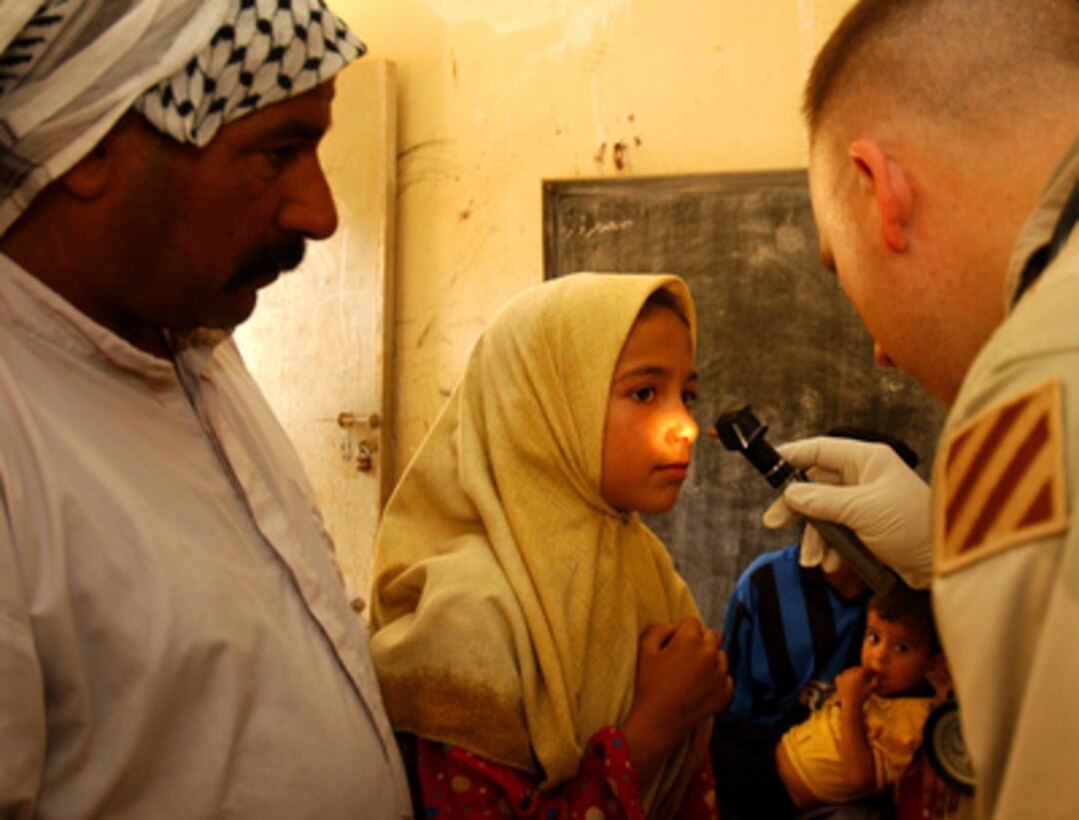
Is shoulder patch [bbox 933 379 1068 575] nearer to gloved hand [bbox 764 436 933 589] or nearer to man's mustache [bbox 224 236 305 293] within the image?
man's mustache [bbox 224 236 305 293]

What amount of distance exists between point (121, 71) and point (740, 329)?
265 centimetres

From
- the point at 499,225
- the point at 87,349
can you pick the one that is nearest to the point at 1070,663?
the point at 87,349

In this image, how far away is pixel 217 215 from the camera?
1.01m

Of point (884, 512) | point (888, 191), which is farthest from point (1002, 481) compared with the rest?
point (884, 512)

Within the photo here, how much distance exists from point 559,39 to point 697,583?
2.25 meters

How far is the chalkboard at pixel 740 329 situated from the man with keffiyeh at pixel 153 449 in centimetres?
232

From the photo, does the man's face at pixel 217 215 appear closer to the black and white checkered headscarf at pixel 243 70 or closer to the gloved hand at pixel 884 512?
the black and white checkered headscarf at pixel 243 70

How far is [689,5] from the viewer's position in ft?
10.7

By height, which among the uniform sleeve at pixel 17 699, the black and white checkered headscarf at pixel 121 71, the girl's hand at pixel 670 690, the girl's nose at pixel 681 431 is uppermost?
the black and white checkered headscarf at pixel 121 71

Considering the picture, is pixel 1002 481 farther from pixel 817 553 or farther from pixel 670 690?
pixel 817 553

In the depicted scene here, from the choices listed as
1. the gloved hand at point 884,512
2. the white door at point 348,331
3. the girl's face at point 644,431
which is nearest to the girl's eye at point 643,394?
the girl's face at point 644,431

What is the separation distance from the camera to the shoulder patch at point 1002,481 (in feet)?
1.53

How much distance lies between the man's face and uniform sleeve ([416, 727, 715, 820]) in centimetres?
73

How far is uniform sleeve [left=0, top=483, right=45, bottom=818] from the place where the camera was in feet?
2.40
